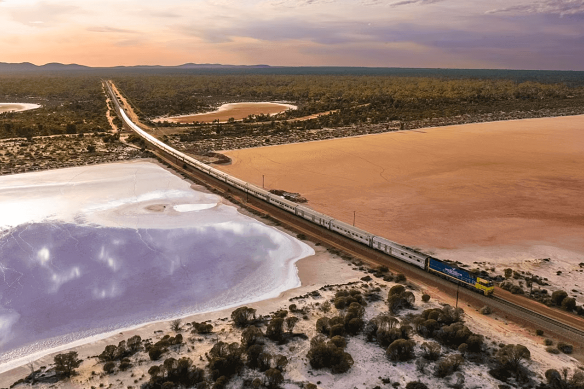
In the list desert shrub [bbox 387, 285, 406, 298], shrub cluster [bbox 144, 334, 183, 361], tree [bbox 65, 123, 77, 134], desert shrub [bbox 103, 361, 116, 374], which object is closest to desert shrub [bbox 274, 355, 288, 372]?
shrub cluster [bbox 144, 334, 183, 361]

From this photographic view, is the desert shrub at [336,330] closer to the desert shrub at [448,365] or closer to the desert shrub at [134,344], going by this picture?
the desert shrub at [448,365]

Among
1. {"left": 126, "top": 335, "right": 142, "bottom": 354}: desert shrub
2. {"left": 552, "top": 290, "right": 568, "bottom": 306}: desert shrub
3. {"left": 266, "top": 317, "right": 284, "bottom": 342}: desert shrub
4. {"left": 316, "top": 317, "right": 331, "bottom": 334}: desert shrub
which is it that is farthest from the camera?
{"left": 552, "top": 290, "right": 568, "bottom": 306}: desert shrub

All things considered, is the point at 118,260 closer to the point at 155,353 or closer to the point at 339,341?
the point at 155,353

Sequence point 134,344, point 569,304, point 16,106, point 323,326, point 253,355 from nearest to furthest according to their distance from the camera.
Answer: point 253,355 → point 134,344 → point 323,326 → point 569,304 → point 16,106

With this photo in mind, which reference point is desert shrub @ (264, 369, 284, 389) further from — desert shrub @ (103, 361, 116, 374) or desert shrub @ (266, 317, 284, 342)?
desert shrub @ (103, 361, 116, 374)

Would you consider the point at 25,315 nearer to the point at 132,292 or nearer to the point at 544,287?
the point at 132,292

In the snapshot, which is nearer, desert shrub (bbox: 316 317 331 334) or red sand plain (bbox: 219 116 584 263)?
desert shrub (bbox: 316 317 331 334)

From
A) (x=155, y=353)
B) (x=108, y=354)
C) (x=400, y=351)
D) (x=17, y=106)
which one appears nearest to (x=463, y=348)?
(x=400, y=351)
